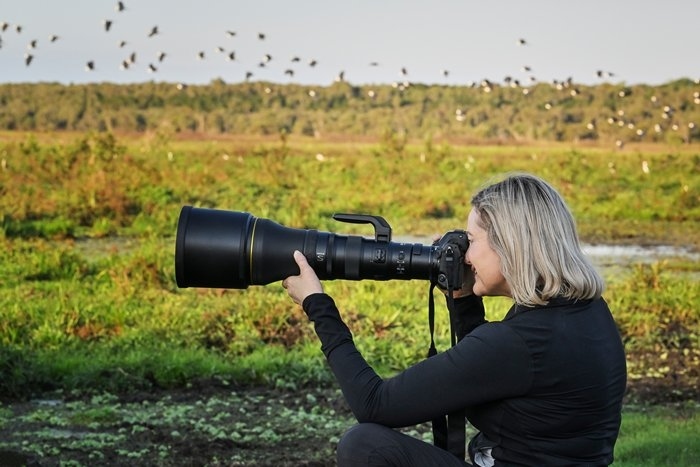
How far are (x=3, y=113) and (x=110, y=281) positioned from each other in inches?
193

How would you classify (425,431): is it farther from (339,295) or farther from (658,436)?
(339,295)

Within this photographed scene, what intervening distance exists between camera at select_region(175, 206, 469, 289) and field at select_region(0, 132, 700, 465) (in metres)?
0.25

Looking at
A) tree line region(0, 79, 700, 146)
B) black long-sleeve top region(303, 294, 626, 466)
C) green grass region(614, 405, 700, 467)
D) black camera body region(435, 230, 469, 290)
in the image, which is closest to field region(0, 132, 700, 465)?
green grass region(614, 405, 700, 467)

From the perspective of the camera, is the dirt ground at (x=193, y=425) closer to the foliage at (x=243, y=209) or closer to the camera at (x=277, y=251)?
the foliage at (x=243, y=209)

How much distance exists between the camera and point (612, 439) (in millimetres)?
2180

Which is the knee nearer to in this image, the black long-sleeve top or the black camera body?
the black long-sleeve top

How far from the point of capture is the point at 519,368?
6.72 ft

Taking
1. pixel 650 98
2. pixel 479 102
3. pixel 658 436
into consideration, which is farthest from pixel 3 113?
pixel 658 436

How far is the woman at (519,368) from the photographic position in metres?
2.05

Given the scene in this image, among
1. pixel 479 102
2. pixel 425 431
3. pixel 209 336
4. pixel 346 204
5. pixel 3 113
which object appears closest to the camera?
pixel 425 431

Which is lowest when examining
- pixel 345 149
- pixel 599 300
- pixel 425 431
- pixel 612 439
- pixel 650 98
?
pixel 425 431

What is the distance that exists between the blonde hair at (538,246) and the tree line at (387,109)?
34.1 ft

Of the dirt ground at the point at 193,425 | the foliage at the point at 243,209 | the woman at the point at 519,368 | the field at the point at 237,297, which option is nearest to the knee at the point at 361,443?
the woman at the point at 519,368

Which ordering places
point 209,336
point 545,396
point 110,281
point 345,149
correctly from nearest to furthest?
point 545,396, point 209,336, point 110,281, point 345,149
